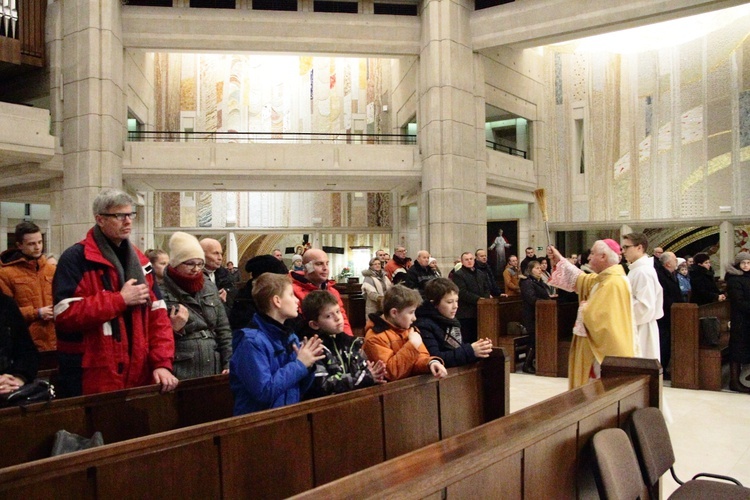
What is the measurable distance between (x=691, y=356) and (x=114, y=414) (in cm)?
582

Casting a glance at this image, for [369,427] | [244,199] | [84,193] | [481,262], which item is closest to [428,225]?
[481,262]

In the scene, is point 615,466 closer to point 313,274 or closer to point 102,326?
point 313,274

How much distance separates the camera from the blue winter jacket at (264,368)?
2340 millimetres

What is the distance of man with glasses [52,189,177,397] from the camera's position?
2.53 meters

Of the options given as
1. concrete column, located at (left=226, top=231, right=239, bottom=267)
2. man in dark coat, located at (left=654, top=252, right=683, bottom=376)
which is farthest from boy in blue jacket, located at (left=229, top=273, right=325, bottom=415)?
concrete column, located at (left=226, top=231, right=239, bottom=267)

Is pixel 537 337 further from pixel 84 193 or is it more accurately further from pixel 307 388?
pixel 84 193

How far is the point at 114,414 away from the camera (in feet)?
8.27

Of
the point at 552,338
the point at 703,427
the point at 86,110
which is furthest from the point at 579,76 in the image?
the point at 703,427

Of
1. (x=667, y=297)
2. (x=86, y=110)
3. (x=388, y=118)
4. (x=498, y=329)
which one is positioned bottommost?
(x=498, y=329)

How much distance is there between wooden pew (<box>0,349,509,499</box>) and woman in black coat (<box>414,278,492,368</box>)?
0.34 feet

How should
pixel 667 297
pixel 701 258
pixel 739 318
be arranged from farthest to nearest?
pixel 701 258 → pixel 667 297 → pixel 739 318

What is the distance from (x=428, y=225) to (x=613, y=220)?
533 centimetres

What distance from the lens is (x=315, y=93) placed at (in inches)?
673

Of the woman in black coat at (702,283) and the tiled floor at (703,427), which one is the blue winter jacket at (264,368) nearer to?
the tiled floor at (703,427)
